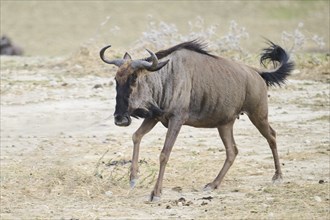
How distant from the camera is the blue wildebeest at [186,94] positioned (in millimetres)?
10109

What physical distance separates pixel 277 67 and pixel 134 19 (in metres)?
29.9

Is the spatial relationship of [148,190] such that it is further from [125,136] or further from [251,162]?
[125,136]

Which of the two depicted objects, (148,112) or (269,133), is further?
(269,133)

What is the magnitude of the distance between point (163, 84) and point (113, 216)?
5.39 feet

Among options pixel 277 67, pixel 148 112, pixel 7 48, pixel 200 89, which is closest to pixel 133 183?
pixel 148 112

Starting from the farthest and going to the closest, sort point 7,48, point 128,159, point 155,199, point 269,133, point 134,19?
point 134,19 → point 7,48 → point 128,159 → point 269,133 → point 155,199

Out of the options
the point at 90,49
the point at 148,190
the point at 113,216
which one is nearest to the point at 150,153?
the point at 148,190

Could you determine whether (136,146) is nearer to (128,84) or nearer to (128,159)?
(128,84)

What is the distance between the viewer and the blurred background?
119 feet

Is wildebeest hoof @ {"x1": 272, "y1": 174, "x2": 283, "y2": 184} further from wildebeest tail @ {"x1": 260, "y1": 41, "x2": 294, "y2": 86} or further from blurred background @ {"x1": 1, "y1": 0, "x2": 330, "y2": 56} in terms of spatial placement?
blurred background @ {"x1": 1, "y1": 0, "x2": 330, "y2": 56}

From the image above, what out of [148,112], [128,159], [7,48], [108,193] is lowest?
[7,48]

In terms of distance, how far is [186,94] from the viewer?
1045 cm

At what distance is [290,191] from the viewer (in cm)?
1048

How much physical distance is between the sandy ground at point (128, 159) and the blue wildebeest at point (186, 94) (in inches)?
15.7
